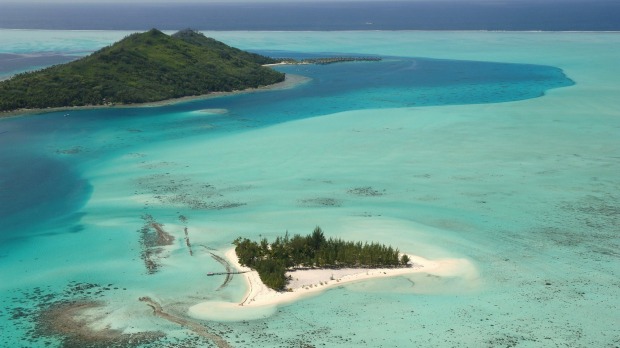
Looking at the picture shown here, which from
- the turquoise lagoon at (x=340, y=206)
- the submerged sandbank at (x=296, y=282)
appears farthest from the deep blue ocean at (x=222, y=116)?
the submerged sandbank at (x=296, y=282)

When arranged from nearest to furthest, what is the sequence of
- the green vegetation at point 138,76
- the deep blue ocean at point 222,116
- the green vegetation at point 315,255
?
the green vegetation at point 315,255 → the deep blue ocean at point 222,116 → the green vegetation at point 138,76

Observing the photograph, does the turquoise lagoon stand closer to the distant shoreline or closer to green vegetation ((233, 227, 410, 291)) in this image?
green vegetation ((233, 227, 410, 291))

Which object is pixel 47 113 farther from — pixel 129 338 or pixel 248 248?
pixel 129 338

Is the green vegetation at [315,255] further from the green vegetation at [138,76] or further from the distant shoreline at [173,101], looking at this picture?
the green vegetation at [138,76]

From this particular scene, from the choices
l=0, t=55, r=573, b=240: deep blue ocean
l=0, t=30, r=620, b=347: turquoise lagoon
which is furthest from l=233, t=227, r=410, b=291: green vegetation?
l=0, t=55, r=573, b=240: deep blue ocean

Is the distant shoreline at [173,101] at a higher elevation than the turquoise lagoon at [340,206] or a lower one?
higher

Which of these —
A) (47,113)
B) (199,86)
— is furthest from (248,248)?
(199,86)
